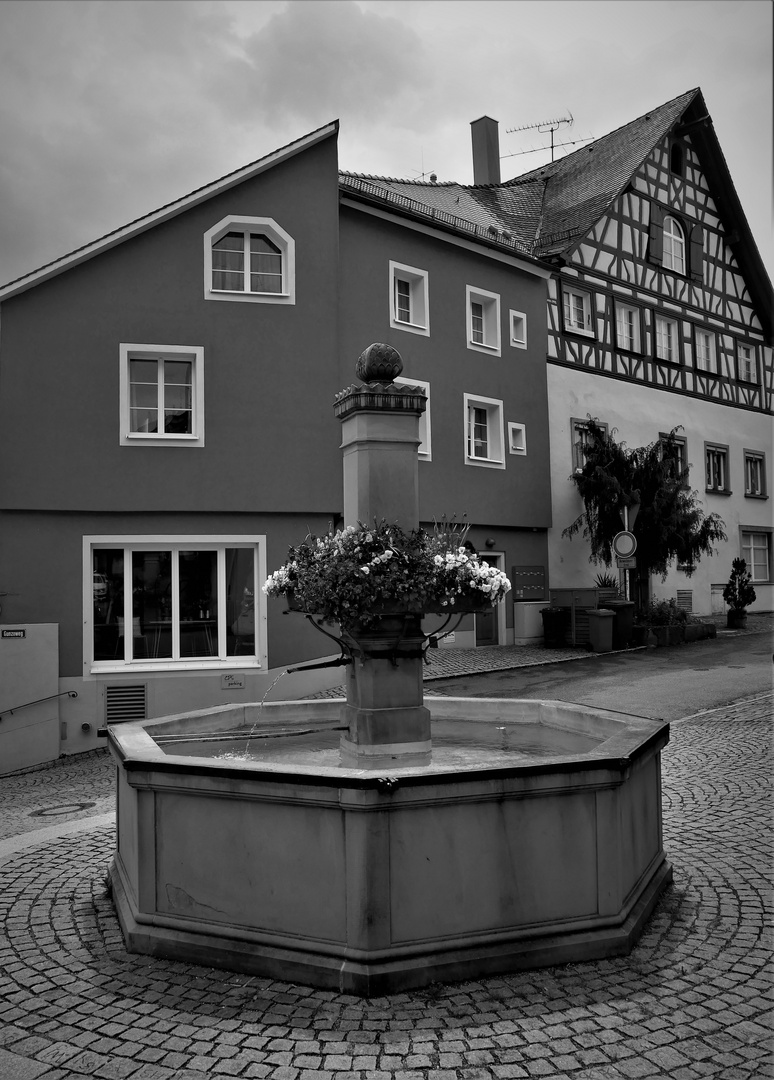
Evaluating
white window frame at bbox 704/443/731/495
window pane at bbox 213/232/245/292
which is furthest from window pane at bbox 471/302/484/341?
white window frame at bbox 704/443/731/495

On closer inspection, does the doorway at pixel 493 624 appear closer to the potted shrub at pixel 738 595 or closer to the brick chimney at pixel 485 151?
the potted shrub at pixel 738 595

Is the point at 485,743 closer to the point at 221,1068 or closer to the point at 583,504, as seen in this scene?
the point at 221,1068

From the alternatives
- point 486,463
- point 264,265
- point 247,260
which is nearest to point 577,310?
point 486,463

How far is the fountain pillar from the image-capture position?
19.7 ft

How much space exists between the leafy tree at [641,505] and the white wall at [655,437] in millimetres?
601

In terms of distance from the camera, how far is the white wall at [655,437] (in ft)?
78.3

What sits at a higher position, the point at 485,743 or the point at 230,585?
the point at 230,585

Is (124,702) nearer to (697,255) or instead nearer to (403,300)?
(403,300)

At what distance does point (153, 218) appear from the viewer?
1622 centimetres

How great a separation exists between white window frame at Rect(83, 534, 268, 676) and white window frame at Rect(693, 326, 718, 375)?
1792cm

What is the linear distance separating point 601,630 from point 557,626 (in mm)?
1225

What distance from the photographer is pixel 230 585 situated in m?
16.7

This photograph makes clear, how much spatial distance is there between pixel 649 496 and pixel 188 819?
19.3 metres

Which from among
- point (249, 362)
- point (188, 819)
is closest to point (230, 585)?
point (249, 362)
